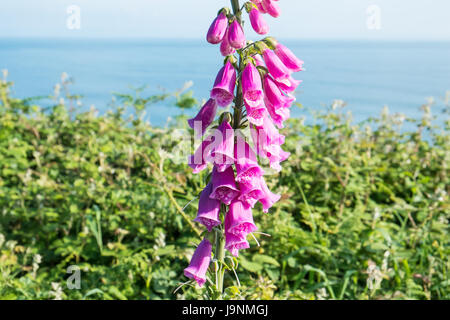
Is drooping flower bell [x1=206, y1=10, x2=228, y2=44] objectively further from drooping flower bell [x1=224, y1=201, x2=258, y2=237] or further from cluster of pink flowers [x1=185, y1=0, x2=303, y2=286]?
drooping flower bell [x1=224, y1=201, x2=258, y2=237]

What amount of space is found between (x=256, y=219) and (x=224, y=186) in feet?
5.70

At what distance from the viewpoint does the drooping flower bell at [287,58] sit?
1.87 meters

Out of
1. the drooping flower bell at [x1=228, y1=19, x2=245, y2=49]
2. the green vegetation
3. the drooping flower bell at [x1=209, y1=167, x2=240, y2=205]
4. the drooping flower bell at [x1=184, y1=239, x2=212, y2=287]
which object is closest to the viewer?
the drooping flower bell at [x1=228, y1=19, x2=245, y2=49]

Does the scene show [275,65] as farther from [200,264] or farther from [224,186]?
[200,264]

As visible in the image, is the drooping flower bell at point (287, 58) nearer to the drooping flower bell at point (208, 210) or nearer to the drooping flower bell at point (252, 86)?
the drooping flower bell at point (252, 86)

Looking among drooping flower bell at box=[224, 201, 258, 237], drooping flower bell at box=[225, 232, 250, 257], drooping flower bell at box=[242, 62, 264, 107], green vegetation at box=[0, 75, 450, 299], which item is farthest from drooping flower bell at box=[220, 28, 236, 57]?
green vegetation at box=[0, 75, 450, 299]

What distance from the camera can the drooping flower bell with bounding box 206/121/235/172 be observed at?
1.83 metres

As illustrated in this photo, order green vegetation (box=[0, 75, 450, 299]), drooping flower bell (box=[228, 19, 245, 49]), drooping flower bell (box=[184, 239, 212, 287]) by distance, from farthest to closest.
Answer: green vegetation (box=[0, 75, 450, 299]), drooping flower bell (box=[184, 239, 212, 287]), drooping flower bell (box=[228, 19, 245, 49])

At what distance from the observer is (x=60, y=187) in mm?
3941

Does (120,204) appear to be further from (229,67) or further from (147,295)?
(229,67)

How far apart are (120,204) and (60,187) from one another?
0.60 metres

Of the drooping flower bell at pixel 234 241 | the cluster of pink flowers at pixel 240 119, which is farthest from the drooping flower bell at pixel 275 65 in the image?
the drooping flower bell at pixel 234 241

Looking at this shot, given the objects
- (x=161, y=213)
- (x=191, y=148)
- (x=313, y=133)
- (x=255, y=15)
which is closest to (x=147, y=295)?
(x=161, y=213)

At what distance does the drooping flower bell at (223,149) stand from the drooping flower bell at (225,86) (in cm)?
11
